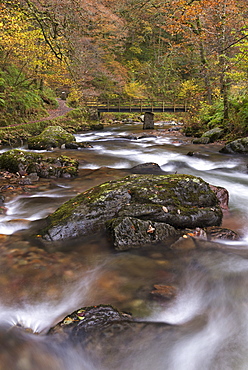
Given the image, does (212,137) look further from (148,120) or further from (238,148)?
(148,120)

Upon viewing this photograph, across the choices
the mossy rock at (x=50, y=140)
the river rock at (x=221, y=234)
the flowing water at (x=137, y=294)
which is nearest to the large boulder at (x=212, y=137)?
the mossy rock at (x=50, y=140)

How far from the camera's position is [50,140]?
11.5 meters

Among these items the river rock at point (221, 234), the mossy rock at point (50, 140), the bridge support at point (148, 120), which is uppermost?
the bridge support at point (148, 120)

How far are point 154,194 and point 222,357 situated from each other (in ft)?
7.51

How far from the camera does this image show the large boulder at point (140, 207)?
370 cm

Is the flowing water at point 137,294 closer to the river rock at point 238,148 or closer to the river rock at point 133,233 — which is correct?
the river rock at point 133,233

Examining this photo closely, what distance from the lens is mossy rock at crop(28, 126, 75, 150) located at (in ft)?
37.1

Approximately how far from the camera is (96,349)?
2072mm

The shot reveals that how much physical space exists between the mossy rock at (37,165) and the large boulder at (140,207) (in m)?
3.10

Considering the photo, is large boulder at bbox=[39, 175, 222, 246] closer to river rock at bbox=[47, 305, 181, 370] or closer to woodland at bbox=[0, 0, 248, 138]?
river rock at bbox=[47, 305, 181, 370]

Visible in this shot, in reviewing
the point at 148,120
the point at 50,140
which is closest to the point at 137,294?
the point at 50,140

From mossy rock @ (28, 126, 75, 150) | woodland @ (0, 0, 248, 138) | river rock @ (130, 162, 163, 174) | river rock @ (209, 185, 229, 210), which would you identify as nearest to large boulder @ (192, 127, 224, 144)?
woodland @ (0, 0, 248, 138)

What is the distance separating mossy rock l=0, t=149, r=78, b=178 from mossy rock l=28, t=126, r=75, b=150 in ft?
11.7

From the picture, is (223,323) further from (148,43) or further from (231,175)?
(148,43)
